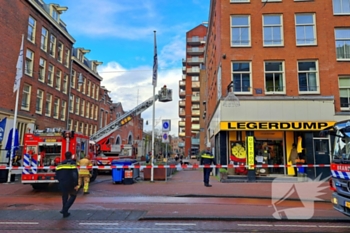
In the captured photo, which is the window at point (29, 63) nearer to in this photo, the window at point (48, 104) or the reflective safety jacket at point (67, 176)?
the window at point (48, 104)

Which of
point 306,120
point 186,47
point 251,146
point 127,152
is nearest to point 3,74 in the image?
point 127,152

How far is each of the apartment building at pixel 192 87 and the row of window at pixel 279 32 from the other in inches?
1824

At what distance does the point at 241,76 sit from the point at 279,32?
3870 mm

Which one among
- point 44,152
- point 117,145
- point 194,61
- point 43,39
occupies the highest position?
point 194,61

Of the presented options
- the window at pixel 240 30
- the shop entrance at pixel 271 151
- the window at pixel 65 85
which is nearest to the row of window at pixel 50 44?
the window at pixel 65 85

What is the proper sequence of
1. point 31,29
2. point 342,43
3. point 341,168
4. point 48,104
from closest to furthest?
point 341,168 → point 342,43 → point 31,29 → point 48,104

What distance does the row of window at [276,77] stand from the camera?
742 inches

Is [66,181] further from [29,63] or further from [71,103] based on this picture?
[71,103]

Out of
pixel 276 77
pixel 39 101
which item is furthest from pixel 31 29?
pixel 276 77

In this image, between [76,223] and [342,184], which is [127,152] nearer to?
[76,223]

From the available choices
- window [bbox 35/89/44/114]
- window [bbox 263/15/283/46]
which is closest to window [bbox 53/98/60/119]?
window [bbox 35/89/44/114]

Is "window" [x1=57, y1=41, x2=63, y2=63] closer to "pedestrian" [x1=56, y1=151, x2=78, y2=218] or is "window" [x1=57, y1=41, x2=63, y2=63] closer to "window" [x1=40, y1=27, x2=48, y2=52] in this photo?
"window" [x1=40, y1=27, x2=48, y2=52]

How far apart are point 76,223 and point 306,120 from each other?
49.4 ft

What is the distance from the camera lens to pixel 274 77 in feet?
62.5
